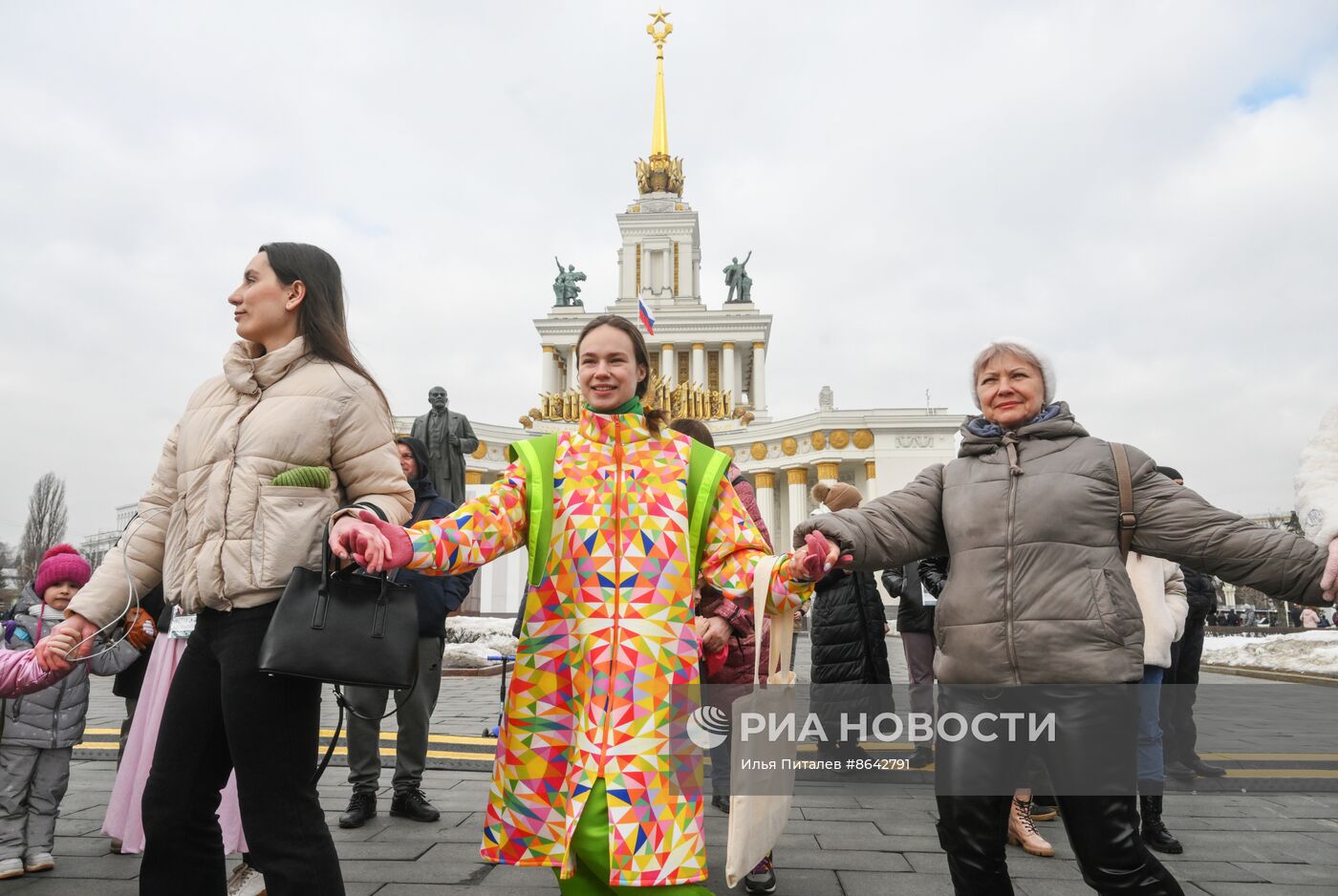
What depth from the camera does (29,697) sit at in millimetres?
3420

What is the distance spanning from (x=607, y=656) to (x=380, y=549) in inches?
24.7

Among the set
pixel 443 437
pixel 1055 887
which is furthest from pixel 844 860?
pixel 443 437

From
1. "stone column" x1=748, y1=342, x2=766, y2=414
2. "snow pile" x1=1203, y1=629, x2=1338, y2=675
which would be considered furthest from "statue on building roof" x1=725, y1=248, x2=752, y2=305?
"snow pile" x1=1203, y1=629, x2=1338, y2=675

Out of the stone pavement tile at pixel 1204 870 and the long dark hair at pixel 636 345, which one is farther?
the stone pavement tile at pixel 1204 870

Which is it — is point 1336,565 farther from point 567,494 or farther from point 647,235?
point 647,235

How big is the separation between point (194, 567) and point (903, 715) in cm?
480

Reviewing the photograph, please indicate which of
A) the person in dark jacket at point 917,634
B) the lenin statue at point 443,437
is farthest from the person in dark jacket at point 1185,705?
the lenin statue at point 443,437

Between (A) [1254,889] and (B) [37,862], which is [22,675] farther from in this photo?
(A) [1254,889]

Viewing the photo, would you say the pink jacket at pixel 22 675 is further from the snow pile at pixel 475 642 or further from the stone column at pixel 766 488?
the stone column at pixel 766 488

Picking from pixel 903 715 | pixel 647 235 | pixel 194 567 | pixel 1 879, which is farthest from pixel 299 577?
Answer: pixel 647 235

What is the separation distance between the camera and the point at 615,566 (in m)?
2.22

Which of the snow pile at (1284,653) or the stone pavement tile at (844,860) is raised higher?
the stone pavement tile at (844,860)

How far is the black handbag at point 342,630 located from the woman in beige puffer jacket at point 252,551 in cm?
16

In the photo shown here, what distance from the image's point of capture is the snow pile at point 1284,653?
39.2 feet
